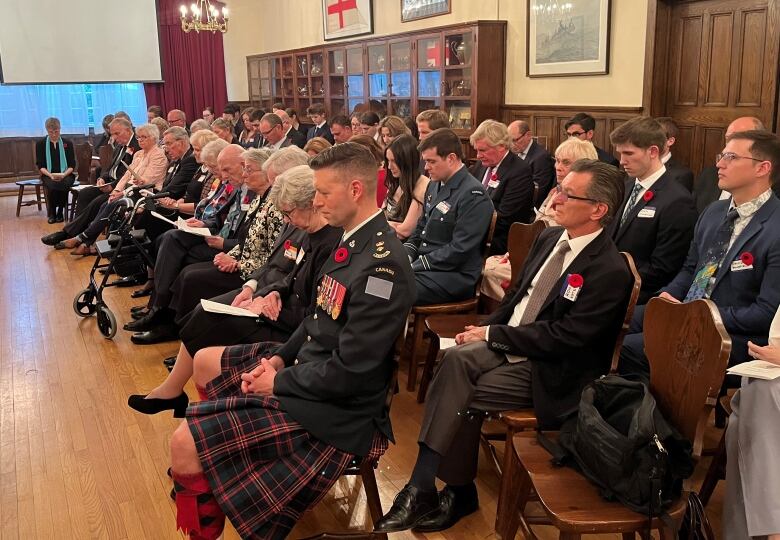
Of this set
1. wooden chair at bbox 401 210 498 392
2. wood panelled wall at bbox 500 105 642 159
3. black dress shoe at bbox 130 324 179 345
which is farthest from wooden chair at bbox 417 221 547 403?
wood panelled wall at bbox 500 105 642 159

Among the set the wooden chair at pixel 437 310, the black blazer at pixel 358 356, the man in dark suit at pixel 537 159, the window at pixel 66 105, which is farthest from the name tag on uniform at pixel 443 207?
the window at pixel 66 105

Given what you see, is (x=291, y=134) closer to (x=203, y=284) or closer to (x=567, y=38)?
(x=567, y=38)

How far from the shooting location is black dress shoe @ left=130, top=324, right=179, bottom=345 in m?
4.66

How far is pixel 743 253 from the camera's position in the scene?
268cm

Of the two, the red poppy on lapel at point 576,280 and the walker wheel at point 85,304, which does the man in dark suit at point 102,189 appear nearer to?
the walker wheel at point 85,304

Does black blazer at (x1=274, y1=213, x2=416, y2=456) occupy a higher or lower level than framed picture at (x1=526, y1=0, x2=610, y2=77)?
lower

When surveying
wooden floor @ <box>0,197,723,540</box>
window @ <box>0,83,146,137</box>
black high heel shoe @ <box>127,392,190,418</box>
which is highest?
window @ <box>0,83,146,137</box>

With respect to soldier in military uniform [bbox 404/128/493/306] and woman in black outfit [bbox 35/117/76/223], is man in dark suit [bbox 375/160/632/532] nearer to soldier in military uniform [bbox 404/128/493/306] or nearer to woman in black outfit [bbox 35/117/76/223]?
soldier in military uniform [bbox 404/128/493/306]

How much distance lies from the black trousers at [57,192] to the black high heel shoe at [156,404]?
23.5ft

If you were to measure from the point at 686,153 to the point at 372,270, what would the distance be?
13.4ft

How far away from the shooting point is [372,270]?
7.35 ft

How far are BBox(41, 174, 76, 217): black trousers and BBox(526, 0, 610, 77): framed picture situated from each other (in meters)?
6.01

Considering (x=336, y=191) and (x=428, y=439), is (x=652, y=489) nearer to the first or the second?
(x=428, y=439)

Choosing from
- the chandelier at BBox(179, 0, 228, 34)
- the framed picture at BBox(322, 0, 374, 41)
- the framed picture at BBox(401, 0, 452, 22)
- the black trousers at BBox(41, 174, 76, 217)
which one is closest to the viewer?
the framed picture at BBox(401, 0, 452, 22)
